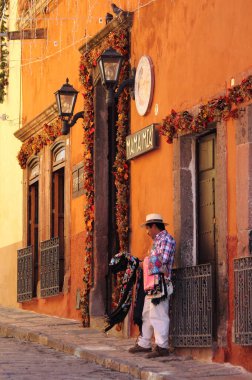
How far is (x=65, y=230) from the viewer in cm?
1953

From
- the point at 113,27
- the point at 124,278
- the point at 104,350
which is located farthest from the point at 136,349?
the point at 113,27

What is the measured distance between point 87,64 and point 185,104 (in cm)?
484

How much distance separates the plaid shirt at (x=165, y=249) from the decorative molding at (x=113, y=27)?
3957 mm

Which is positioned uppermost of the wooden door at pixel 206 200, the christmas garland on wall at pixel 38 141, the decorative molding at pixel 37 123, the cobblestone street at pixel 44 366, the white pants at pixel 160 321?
the decorative molding at pixel 37 123

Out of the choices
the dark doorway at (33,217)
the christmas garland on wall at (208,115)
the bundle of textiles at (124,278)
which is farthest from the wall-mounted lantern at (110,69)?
the dark doorway at (33,217)

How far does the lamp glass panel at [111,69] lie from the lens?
47.9ft

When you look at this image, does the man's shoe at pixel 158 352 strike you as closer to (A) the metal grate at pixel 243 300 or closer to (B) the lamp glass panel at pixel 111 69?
(A) the metal grate at pixel 243 300

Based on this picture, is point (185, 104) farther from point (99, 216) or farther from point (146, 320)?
point (99, 216)

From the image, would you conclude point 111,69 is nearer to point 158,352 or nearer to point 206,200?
point 206,200

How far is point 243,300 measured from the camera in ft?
37.7

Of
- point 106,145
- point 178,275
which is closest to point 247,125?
point 178,275

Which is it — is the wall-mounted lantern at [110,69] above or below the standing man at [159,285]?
above

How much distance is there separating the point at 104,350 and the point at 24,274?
8.85 metres

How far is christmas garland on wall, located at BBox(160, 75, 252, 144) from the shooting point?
11.8m
